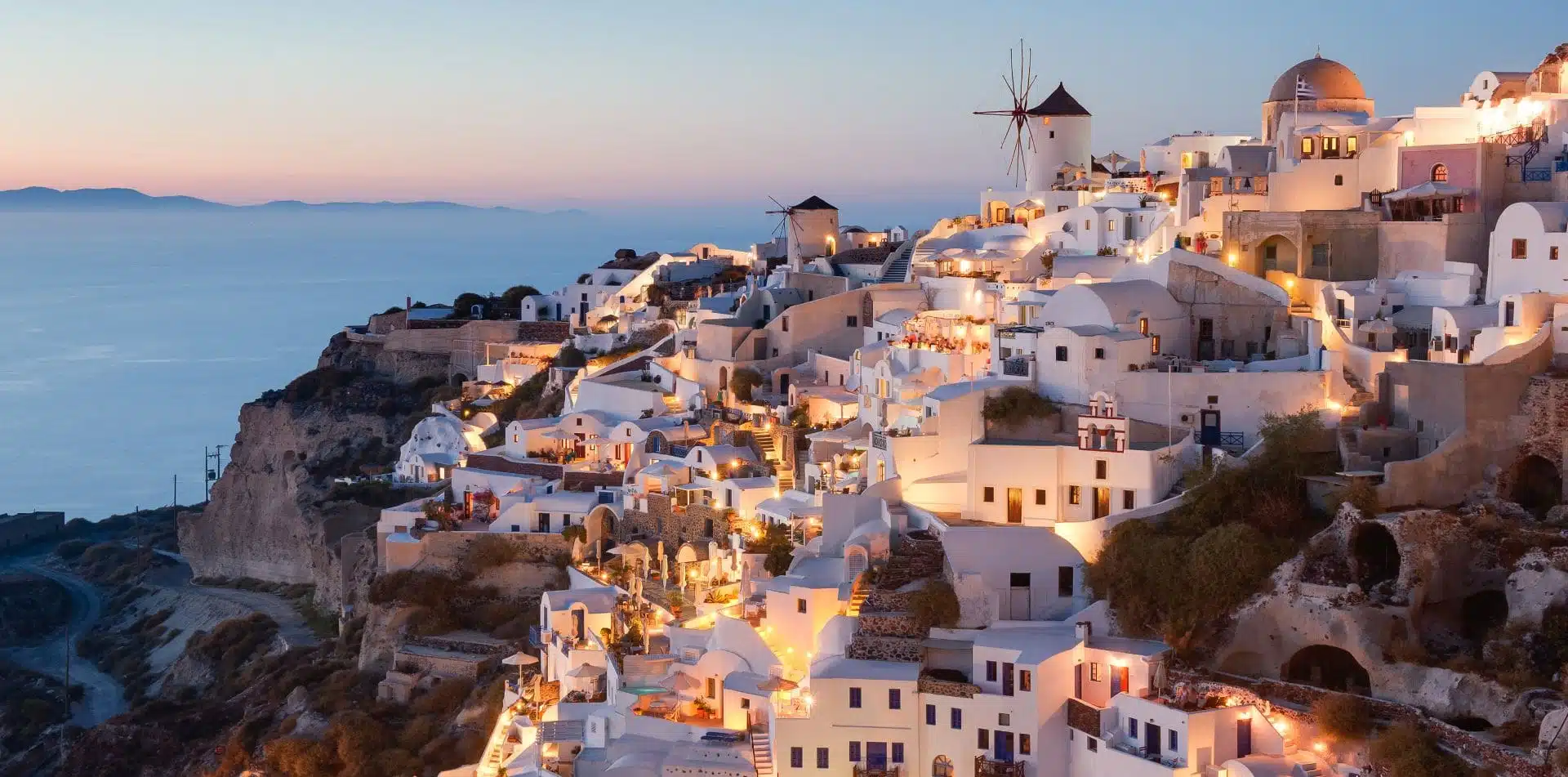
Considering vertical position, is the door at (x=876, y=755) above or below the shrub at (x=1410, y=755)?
below

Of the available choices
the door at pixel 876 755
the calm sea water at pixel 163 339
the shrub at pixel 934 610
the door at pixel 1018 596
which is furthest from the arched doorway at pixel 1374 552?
the calm sea water at pixel 163 339

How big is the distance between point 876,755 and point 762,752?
150 centimetres

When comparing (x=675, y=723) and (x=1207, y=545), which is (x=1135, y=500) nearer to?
(x=1207, y=545)

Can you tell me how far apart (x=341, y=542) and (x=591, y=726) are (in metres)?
14.3

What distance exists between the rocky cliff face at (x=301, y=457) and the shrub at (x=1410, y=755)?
27385 millimetres

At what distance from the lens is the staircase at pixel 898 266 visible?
3935 cm

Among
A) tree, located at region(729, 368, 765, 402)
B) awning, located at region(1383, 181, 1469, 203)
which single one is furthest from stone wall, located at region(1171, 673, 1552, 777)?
tree, located at region(729, 368, 765, 402)

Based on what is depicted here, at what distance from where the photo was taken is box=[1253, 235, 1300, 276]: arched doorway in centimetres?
2925

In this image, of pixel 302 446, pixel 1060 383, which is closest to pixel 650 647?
pixel 1060 383

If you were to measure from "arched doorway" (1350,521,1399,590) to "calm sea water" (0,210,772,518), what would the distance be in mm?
67406

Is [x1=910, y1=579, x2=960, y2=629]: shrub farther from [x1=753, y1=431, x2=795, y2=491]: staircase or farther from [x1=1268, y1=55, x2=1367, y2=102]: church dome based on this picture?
[x1=1268, y1=55, x2=1367, y2=102]: church dome

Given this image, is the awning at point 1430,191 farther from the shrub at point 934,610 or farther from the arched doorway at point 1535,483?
the shrub at point 934,610

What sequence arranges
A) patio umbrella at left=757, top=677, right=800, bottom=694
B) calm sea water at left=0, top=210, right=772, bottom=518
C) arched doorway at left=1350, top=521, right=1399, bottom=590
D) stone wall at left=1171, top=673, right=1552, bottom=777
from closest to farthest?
stone wall at left=1171, top=673, right=1552, bottom=777 → arched doorway at left=1350, top=521, right=1399, bottom=590 → patio umbrella at left=757, top=677, right=800, bottom=694 → calm sea water at left=0, top=210, right=772, bottom=518

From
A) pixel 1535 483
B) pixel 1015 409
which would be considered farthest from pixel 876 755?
pixel 1535 483
